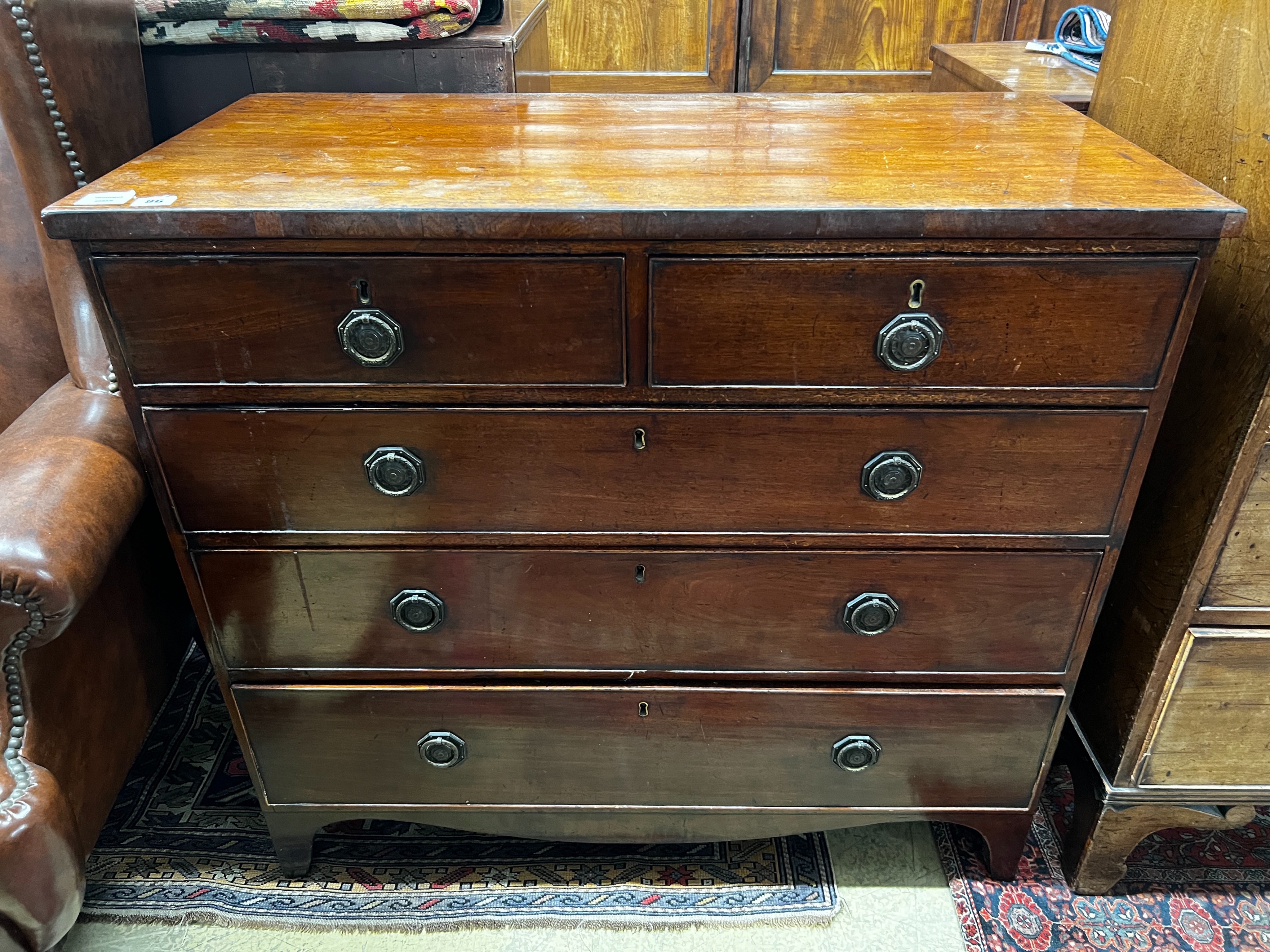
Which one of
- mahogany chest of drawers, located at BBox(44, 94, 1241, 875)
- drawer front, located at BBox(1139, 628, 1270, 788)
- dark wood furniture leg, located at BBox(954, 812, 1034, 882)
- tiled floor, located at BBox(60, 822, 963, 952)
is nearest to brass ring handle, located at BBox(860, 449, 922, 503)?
mahogany chest of drawers, located at BBox(44, 94, 1241, 875)

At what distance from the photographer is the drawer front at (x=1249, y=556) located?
916 millimetres

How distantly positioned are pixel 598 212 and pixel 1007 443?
455 millimetres

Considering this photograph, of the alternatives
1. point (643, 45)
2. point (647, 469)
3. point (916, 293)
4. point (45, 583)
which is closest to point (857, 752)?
point (647, 469)

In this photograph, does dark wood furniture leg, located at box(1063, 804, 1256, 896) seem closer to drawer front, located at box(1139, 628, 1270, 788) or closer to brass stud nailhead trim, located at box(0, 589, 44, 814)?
drawer front, located at box(1139, 628, 1270, 788)

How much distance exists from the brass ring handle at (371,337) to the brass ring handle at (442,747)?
1.66 feet

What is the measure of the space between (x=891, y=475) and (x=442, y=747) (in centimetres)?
64

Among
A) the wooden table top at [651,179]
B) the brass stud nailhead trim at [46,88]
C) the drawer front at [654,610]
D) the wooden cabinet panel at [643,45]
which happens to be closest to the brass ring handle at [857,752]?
the drawer front at [654,610]

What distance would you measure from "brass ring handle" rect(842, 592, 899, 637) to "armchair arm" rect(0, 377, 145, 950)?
2.58ft

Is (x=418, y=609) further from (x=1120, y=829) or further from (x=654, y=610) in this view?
(x=1120, y=829)

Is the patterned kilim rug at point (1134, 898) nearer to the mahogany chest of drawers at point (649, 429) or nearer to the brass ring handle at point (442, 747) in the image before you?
the mahogany chest of drawers at point (649, 429)

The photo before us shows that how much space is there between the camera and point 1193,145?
3.13 ft

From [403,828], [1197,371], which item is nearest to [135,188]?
[403,828]

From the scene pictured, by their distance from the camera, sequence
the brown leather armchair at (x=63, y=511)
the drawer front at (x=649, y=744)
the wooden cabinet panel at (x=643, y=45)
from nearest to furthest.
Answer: the brown leather armchair at (x=63, y=511) < the drawer front at (x=649, y=744) < the wooden cabinet panel at (x=643, y=45)

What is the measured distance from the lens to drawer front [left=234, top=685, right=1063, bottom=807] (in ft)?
3.53
